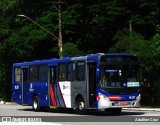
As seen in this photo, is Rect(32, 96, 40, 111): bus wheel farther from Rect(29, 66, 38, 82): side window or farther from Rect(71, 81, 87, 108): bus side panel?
Rect(71, 81, 87, 108): bus side panel

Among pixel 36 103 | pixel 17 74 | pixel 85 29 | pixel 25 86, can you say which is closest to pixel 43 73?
pixel 36 103

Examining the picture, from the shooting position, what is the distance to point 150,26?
40.0 metres

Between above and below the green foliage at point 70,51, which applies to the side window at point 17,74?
below

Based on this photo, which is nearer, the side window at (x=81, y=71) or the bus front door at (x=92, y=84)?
the bus front door at (x=92, y=84)

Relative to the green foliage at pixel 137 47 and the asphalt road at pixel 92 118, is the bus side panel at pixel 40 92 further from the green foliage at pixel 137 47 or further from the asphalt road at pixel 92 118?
the green foliage at pixel 137 47

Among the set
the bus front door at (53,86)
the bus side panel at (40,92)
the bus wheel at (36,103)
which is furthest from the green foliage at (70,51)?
the bus front door at (53,86)

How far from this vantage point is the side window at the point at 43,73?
30.2 metres

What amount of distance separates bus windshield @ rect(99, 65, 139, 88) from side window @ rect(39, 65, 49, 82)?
20.5 feet

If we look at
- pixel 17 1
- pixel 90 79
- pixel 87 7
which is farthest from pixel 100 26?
pixel 90 79

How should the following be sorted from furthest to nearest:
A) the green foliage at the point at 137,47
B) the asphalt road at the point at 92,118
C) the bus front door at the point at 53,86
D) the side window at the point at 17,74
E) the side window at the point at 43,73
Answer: the side window at the point at 17,74, the green foliage at the point at 137,47, the side window at the point at 43,73, the bus front door at the point at 53,86, the asphalt road at the point at 92,118

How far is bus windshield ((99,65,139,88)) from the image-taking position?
24.7 m

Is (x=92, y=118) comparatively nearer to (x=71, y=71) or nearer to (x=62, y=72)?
(x=71, y=71)

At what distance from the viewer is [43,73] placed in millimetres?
30562

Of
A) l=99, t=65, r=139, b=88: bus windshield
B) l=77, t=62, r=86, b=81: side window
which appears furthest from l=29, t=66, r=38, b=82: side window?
l=99, t=65, r=139, b=88: bus windshield
